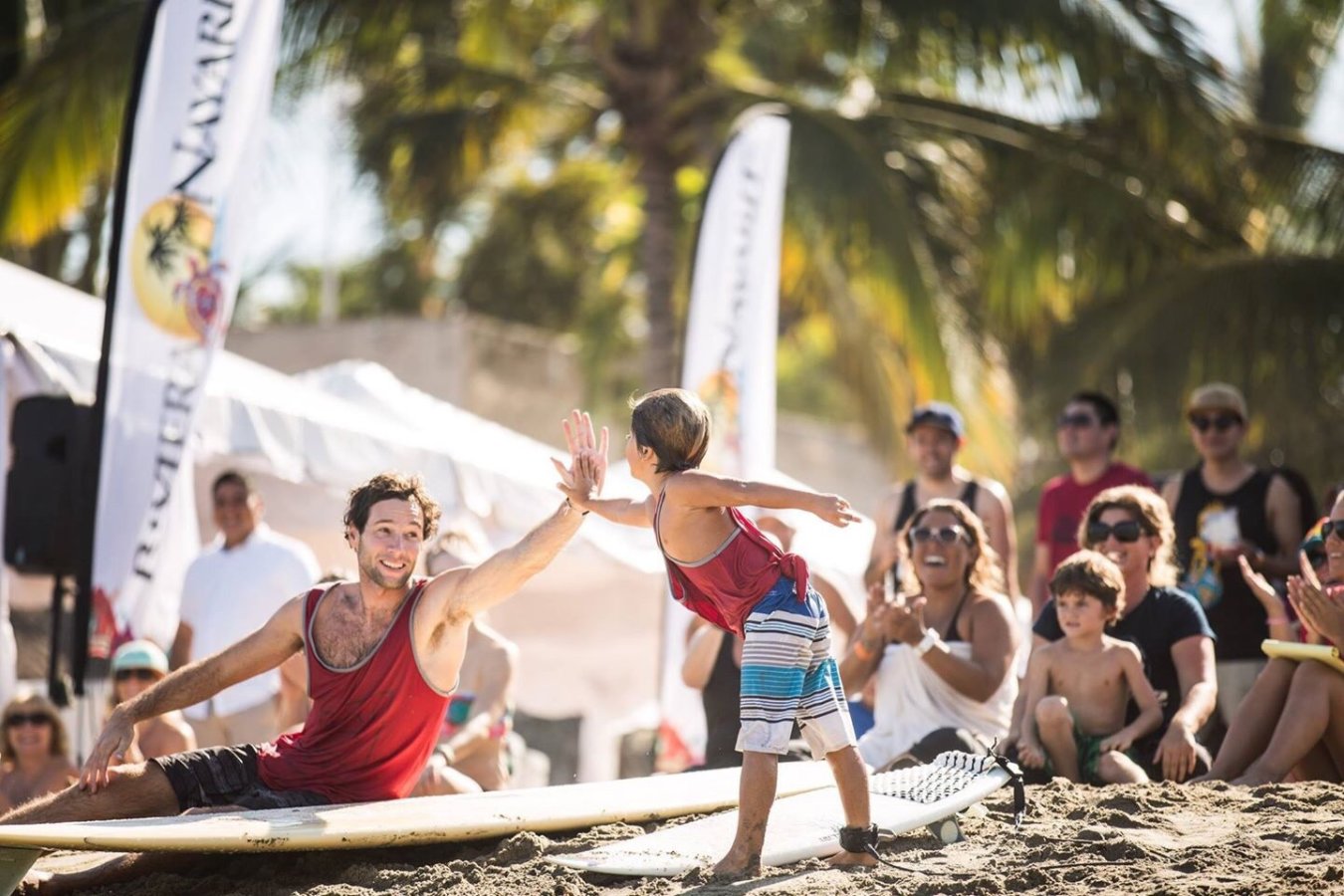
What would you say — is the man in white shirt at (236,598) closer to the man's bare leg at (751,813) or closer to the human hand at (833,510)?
the man's bare leg at (751,813)

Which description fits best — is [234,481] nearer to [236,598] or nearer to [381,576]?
[236,598]

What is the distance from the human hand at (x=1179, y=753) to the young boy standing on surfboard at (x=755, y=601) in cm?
173

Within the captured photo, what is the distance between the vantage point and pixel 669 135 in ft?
45.1

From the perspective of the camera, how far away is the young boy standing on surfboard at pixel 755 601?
14.1 ft

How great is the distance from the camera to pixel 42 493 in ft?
22.4

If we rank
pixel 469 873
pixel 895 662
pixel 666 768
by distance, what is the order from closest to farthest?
pixel 469 873 → pixel 895 662 → pixel 666 768

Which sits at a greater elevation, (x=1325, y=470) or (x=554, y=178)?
(x=554, y=178)

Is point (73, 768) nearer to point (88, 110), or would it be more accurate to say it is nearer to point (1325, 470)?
point (88, 110)

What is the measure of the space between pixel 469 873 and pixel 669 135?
33.2 feet

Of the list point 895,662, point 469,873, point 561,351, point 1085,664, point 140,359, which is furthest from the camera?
point 561,351

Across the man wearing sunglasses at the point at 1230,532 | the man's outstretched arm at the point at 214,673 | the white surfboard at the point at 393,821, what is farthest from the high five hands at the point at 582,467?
the man wearing sunglasses at the point at 1230,532

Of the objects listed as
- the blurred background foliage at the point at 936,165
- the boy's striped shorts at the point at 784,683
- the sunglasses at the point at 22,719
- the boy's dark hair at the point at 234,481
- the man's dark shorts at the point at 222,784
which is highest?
the blurred background foliage at the point at 936,165

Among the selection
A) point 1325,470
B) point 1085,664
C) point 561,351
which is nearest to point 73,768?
point 1085,664

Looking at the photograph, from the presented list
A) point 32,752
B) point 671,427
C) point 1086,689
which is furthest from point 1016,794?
point 32,752
